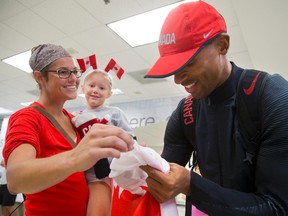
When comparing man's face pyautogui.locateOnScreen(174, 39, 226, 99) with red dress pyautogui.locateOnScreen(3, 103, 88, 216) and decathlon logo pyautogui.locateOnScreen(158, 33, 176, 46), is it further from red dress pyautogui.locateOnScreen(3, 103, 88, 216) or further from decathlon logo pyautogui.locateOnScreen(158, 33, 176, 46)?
red dress pyautogui.locateOnScreen(3, 103, 88, 216)

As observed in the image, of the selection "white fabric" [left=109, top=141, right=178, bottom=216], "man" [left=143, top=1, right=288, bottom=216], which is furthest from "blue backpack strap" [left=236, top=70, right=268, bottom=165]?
"white fabric" [left=109, top=141, right=178, bottom=216]

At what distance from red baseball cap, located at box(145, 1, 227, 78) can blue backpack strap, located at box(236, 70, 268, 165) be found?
232 millimetres

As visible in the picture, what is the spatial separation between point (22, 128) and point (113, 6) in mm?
2688

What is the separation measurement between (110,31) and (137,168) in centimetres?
334

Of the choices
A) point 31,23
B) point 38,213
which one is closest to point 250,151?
point 38,213

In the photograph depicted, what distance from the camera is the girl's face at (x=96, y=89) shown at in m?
2.29

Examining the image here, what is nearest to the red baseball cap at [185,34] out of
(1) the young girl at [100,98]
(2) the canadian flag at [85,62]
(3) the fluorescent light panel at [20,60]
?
(1) the young girl at [100,98]

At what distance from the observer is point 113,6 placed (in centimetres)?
314

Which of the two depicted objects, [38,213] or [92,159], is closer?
[92,159]

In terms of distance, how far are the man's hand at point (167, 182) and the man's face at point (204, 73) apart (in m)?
0.35

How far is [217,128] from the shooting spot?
1.01 m

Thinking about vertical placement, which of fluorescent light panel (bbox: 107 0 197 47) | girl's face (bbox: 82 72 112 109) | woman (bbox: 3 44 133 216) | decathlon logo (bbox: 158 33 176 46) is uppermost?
fluorescent light panel (bbox: 107 0 197 47)

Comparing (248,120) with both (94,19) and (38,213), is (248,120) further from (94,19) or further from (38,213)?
(94,19)

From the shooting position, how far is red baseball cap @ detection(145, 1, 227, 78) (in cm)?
89
